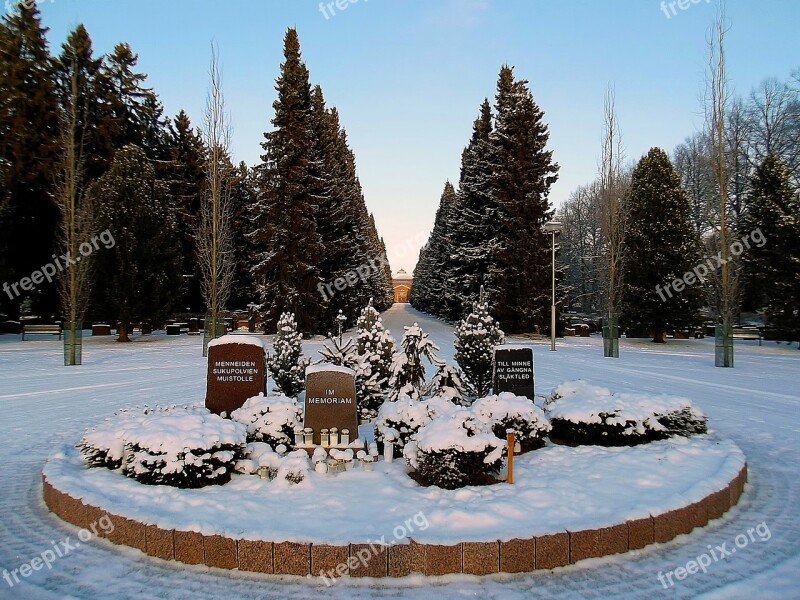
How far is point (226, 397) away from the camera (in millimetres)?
9195

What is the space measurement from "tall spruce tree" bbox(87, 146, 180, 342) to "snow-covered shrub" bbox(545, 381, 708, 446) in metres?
24.1

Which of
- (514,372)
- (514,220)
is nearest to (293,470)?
(514,372)

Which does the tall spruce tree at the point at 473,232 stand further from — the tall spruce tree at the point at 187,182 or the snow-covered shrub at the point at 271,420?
the snow-covered shrub at the point at 271,420

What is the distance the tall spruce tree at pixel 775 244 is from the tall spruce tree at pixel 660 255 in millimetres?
2686

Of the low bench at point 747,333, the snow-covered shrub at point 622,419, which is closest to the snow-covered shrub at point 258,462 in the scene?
the snow-covered shrub at point 622,419

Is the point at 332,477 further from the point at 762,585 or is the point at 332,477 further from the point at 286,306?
the point at 286,306

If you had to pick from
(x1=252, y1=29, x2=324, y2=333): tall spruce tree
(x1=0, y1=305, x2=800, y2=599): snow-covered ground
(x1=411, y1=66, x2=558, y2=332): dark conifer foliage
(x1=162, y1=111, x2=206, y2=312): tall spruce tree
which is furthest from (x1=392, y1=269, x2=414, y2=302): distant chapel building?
(x1=0, y1=305, x2=800, y2=599): snow-covered ground

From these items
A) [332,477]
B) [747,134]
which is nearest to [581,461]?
[332,477]

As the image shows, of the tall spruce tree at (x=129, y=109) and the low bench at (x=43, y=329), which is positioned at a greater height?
the tall spruce tree at (x=129, y=109)

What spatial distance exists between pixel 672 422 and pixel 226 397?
290 inches

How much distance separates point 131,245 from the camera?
86.4ft

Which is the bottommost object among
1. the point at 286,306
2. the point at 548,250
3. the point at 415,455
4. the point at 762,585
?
the point at 762,585

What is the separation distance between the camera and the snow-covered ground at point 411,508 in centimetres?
430

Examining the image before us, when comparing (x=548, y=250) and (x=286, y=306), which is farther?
(x=548, y=250)
